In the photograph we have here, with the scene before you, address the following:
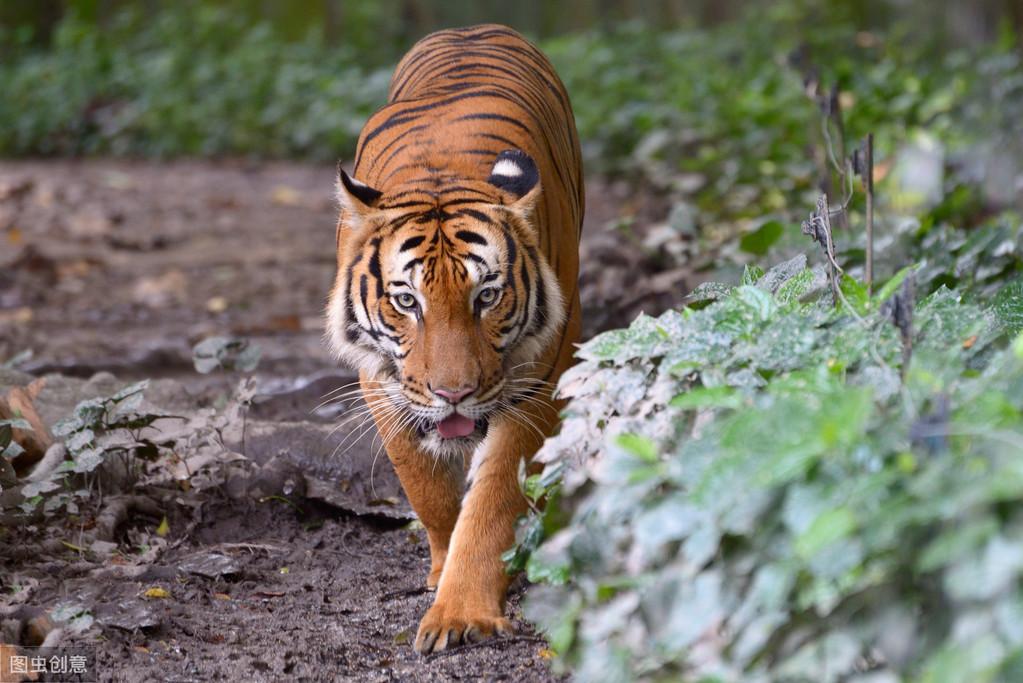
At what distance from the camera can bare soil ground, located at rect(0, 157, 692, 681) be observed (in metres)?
2.90

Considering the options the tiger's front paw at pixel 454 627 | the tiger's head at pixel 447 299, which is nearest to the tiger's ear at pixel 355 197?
the tiger's head at pixel 447 299

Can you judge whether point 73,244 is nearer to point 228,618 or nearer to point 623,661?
point 228,618

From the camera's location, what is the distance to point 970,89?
23.6ft

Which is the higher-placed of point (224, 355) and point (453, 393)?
point (224, 355)

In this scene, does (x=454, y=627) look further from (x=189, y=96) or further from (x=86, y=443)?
(x=189, y=96)

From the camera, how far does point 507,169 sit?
11.4 ft

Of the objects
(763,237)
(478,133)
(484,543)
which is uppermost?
(763,237)

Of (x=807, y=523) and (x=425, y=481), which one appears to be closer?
(x=807, y=523)

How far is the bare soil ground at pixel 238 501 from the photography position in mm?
2902

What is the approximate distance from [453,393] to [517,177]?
2.22 ft

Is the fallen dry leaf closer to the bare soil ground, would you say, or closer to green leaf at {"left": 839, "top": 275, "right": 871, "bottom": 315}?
the bare soil ground

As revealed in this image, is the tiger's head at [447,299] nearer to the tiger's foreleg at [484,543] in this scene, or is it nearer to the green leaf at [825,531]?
the tiger's foreleg at [484,543]

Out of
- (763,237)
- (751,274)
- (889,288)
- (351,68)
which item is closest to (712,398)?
(889,288)

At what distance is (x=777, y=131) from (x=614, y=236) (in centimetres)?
159
